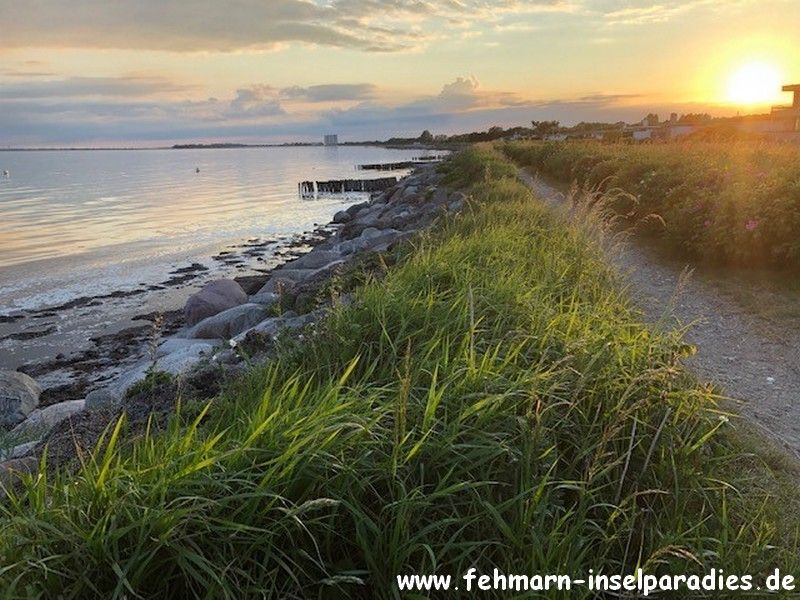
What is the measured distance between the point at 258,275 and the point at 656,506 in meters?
15.7

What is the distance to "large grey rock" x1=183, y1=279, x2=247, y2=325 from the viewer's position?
1205cm

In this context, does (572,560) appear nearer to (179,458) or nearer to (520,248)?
(179,458)

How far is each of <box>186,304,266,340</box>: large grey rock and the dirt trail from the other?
18.7ft

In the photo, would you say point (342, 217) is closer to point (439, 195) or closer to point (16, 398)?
point (439, 195)

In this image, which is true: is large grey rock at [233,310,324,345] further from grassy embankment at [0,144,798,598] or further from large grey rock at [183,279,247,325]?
large grey rock at [183,279,247,325]

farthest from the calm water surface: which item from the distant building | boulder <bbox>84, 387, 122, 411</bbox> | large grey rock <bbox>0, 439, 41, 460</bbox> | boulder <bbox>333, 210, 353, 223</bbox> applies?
the distant building

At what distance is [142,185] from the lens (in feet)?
178

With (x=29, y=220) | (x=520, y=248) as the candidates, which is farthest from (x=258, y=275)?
(x=29, y=220)

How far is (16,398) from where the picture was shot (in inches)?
322

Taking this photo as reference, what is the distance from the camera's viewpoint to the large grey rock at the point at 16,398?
7820 mm

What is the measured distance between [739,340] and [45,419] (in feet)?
24.2

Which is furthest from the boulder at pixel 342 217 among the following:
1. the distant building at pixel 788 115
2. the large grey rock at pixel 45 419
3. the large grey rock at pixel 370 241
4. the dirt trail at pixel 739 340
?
the large grey rock at pixel 45 419

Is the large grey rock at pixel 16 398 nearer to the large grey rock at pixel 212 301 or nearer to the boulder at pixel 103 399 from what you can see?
the boulder at pixel 103 399

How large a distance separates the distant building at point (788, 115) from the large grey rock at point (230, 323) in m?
31.3
